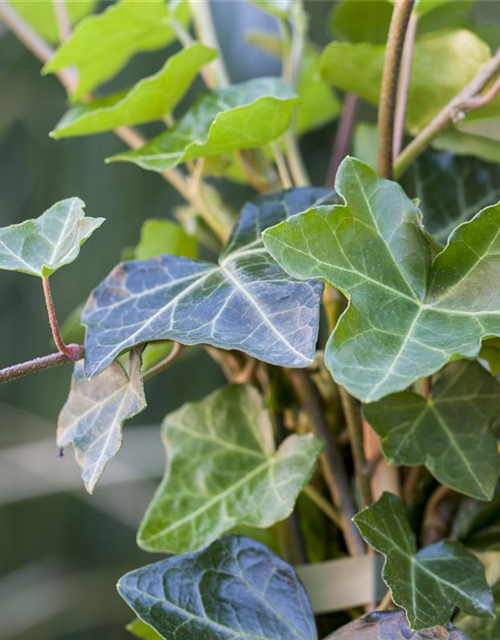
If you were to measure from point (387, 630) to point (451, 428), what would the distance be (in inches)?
5.2

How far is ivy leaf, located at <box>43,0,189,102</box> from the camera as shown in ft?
1.71

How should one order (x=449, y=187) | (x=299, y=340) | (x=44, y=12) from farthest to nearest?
(x=44, y=12) → (x=449, y=187) → (x=299, y=340)

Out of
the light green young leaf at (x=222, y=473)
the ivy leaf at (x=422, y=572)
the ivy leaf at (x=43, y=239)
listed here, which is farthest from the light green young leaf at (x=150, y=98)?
the ivy leaf at (x=422, y=572)

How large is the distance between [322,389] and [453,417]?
123 mm

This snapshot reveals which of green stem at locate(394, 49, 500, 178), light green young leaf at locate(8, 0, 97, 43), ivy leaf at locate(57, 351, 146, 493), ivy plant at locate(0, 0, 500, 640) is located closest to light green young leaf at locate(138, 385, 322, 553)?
ivy plant at locate(0, 0, 500, 640)

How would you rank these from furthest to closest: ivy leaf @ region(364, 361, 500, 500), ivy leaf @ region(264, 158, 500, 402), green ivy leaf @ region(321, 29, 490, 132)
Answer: green ivy leaf @ region(321, 29, 490, 132)
ivy leaf @ region(364, 361, 500, 500)
ivy leaf @ region(264, 158, 500, 402)

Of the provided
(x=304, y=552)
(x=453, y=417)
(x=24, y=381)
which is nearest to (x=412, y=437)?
(x=453, y=417)

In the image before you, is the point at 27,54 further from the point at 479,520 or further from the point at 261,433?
the point at 479,520

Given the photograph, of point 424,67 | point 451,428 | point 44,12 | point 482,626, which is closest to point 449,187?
point 424,67

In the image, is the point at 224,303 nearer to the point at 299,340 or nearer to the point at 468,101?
the point at 299,340

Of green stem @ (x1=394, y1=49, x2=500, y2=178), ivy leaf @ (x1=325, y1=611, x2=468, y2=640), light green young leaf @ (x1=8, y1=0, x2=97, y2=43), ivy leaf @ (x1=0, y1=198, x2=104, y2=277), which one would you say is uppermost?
light green young leaf @ (x1=8, y1=0, x2=97, y2=43)

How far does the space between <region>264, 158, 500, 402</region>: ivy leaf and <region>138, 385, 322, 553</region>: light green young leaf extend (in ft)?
0.44

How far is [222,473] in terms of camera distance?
487mm

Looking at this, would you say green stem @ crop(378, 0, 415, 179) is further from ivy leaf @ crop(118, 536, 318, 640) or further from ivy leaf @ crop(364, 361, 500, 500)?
ivy leaf @ crop(118, 536, 318, 640)
